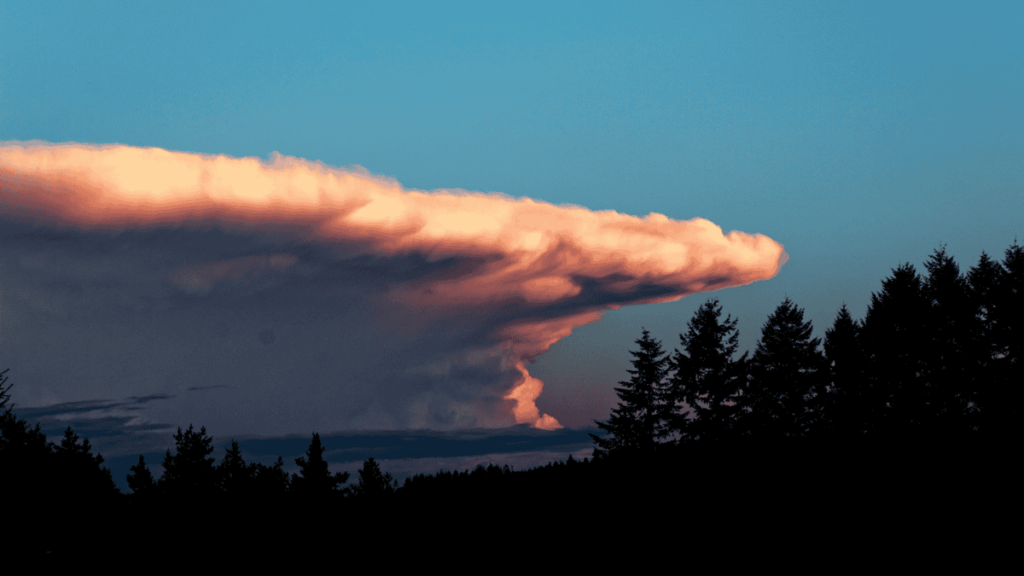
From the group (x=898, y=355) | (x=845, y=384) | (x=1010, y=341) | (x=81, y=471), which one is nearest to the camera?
(x=1010, y=341)

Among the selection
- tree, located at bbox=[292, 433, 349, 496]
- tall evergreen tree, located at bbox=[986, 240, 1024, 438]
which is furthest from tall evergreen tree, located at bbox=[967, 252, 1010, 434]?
tree, located at bbox=[292, 433, 349, 496]

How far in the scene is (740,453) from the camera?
26125mm

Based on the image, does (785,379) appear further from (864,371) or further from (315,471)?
(315,471)

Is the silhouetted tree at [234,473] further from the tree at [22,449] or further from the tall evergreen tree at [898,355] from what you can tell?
the tall evergreen tree at [898,355]

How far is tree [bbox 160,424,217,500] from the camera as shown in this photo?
7344 centimetres

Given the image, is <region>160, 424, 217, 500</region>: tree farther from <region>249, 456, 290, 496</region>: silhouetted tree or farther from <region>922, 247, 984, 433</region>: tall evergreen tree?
<region>922, 247, 984, 433</region>: tall evergreen tree

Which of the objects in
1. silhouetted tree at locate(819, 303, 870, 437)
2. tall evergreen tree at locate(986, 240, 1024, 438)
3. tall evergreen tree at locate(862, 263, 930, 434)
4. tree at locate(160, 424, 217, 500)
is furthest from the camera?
tree at locate(160, 424, 217, 500)

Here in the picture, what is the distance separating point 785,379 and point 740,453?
29.5 metres

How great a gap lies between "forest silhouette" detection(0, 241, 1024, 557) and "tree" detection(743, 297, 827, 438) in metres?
0.10

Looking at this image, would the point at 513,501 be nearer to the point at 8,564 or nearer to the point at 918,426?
the point at 8,564

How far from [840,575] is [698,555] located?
3.07 meters

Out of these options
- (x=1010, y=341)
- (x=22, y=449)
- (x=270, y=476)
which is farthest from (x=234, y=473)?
(x=1010, y=341)

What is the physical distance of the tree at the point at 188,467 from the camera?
73438 mm

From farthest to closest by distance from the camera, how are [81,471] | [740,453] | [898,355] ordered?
[81,471] → [898,355] → [740,453]
